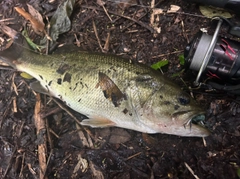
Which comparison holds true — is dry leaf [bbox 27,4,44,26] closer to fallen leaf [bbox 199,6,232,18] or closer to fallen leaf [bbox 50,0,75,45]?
fallen leaf [bbox 50,0,75,45]

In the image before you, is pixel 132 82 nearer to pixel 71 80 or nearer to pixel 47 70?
pixel 71 80

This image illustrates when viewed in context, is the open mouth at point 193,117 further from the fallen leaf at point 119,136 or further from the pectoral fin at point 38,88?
the pectoral fin at point 38,88

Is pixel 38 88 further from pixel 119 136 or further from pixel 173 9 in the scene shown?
pixel 173 9

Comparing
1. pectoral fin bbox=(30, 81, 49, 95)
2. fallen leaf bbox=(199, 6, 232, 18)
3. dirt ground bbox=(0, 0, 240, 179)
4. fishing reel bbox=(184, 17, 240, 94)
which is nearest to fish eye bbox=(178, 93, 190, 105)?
fishing reel bbox=(184, 17, 240, 94)

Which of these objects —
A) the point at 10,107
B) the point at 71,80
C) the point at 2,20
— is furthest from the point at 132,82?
the point at 2,20

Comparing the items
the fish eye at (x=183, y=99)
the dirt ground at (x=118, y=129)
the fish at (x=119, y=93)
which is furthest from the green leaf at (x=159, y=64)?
the fish eye at (x=183, y=99)

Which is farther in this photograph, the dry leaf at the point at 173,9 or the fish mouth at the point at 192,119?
the dry leaf at the point at 173,9

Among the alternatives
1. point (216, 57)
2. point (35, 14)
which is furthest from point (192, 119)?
point (35, 14)
